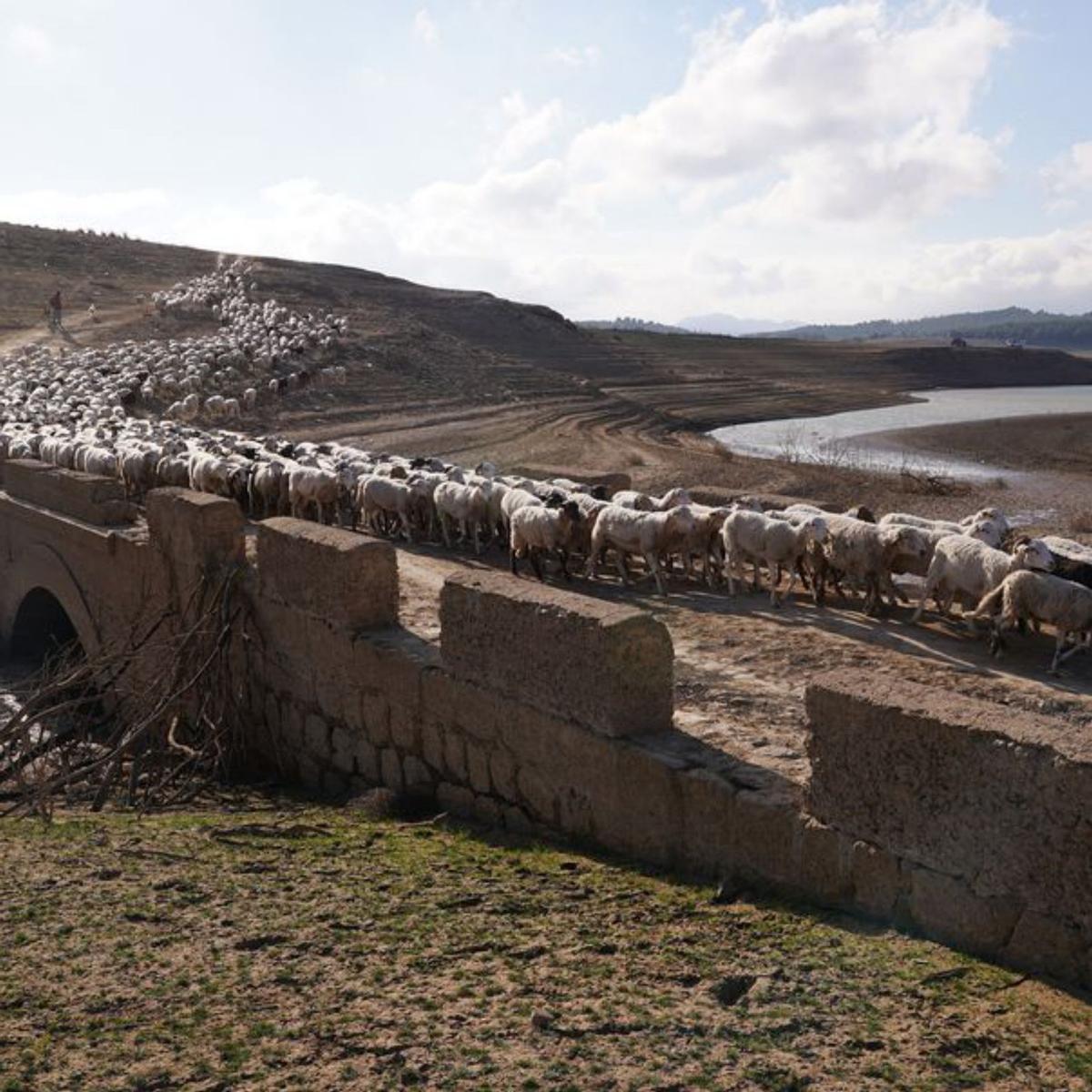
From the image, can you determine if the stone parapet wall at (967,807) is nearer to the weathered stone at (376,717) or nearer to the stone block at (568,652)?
the stone block at (568,652)

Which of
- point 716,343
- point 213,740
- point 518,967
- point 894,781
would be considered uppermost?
point 716,343

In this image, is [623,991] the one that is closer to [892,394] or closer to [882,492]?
[882,492]

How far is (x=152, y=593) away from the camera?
A: 502 inches

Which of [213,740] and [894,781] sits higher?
[894,781]

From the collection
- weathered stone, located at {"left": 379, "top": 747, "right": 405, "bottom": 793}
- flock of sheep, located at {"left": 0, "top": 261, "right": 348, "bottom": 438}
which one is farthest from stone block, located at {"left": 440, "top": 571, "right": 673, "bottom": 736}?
flock of sheep, located at {"left": 0, "top": 261, "right": 348, "bottom": 438}

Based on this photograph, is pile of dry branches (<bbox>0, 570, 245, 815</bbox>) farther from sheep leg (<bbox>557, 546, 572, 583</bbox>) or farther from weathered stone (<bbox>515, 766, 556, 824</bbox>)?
weathered stone (<bbox>515, 766, 556, 824</bbox>)

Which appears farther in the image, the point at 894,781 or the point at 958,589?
the point at 958,589

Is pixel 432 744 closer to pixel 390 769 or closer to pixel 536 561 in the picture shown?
pixel 390 769

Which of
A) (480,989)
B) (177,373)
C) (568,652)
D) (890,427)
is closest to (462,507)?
(568,652)

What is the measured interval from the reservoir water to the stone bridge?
76.5ft

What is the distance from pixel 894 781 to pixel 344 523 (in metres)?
12.8

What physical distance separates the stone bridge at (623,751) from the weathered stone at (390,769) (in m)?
0.02

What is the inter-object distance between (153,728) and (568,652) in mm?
5454

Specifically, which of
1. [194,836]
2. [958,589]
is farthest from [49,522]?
[958,589]
